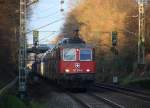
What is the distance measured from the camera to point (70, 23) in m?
112

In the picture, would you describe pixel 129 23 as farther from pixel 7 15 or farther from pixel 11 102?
pixel 11 102

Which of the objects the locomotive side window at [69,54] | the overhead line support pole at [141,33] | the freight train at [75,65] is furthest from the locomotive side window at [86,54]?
the overhead line support pole at [141,33]

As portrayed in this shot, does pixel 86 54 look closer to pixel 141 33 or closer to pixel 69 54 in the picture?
pixel 69 54

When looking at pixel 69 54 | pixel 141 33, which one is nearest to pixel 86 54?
pixel 69 54

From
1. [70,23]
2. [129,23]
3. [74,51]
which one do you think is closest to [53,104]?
[74,51]

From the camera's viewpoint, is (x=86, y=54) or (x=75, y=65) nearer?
(x=75, y=65)

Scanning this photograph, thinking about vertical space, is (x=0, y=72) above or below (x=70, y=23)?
below

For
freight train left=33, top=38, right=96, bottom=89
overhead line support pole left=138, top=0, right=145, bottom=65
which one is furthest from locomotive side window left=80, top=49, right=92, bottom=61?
overhead line support pole left=138, top=0, right=145, bottom=65

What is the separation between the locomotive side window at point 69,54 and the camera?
39.2 meters

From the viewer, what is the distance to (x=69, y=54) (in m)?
39.5

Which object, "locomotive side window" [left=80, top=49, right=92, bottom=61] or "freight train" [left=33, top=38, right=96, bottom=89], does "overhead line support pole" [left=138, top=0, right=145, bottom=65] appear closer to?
"locomotive side window" [left=80, top=49, right=92, bottom=61]

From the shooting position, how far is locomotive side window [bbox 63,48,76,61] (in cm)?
3922

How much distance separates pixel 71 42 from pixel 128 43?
1447 inches

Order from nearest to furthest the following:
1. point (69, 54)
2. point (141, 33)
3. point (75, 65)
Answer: point (75, 65)
point (69, 54)
point (141, 33)
